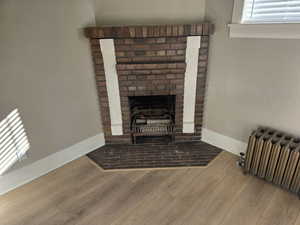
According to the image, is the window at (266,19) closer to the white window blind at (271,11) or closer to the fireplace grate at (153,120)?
the white window blind at (271,11)

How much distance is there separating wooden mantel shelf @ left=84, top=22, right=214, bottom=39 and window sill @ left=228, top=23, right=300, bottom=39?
26cm

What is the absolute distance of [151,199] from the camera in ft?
5.89

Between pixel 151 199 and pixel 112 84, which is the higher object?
pixel 112 84

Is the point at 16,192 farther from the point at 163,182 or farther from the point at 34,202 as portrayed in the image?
the point at 163,182

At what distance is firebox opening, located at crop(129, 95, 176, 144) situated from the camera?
2551 mm

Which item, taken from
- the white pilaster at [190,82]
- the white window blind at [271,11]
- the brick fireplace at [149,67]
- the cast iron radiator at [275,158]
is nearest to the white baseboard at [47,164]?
the brick fireplace at [149,67]

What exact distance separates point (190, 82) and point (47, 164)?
1.80m

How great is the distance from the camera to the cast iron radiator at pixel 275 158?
1670 millimetres

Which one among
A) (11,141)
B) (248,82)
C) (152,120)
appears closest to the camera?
(11,141)

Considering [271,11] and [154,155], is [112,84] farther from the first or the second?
[271,11]

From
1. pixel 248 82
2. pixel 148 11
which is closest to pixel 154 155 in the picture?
pixel 248 82

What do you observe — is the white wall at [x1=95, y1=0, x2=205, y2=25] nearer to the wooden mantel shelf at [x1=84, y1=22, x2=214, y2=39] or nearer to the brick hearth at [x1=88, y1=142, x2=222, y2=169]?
the wooden mantel shelf at [x1=84, y1=22, x2=214, y2=39]

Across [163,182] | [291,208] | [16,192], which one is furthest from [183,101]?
[16,192]

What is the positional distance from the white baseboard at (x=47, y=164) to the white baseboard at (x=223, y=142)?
134 cm
